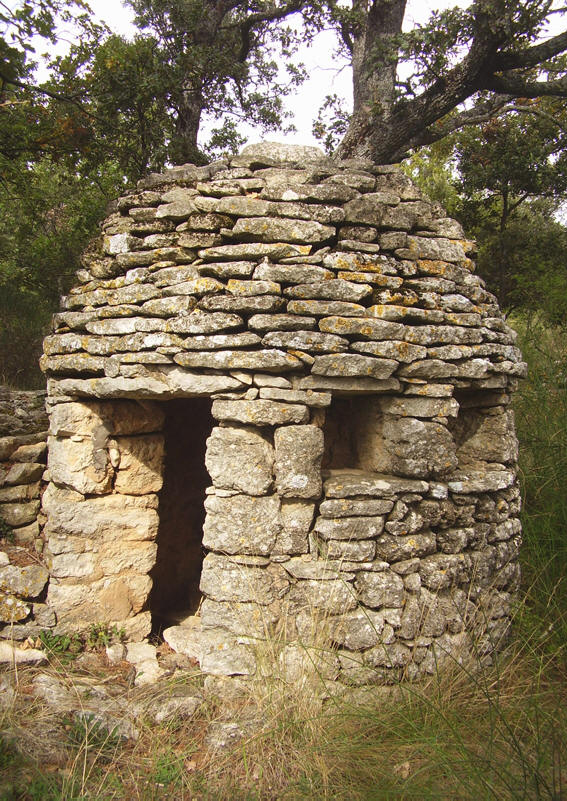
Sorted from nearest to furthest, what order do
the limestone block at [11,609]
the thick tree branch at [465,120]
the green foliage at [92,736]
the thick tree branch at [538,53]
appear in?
the green foliage at [92,736] → the limestone block at [11,609] → the thick tree branch at [538,53] → the thick tree branch at [465,120]

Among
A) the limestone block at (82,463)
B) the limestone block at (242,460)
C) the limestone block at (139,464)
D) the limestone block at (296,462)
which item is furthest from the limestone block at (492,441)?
the limestone block at (82,463)

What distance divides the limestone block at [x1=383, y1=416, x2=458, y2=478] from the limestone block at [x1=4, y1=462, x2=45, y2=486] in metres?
2.84

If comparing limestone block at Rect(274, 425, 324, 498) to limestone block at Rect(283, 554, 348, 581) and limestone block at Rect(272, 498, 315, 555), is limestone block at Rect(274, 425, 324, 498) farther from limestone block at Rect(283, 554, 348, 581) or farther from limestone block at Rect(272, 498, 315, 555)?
limestone block at Rect(283, 554, 348, 581)

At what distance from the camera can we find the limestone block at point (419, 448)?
11.0 ft

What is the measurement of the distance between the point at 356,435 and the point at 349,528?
85cm

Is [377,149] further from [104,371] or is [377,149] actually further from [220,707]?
[220,707]

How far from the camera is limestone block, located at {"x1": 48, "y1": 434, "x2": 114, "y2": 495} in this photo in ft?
12.8

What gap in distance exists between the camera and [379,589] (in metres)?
3.16

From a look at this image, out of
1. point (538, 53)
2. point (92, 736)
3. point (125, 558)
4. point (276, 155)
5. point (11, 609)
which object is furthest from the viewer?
point (538, 53)

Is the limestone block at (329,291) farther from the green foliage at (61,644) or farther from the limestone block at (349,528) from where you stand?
the green foliage at (61,644)

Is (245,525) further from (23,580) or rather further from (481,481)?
(23,580)

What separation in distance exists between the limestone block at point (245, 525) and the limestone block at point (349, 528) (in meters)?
0.26

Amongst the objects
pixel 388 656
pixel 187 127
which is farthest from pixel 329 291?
pixel 187 127

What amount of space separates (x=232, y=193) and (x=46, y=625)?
3057mm
